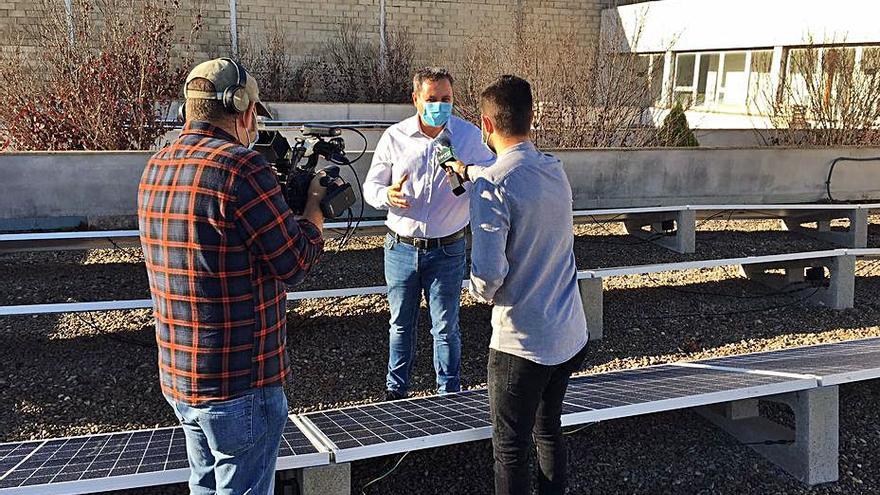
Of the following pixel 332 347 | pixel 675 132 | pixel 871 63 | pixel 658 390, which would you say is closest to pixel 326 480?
pixel 658 390

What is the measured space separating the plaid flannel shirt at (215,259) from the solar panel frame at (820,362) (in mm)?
2808

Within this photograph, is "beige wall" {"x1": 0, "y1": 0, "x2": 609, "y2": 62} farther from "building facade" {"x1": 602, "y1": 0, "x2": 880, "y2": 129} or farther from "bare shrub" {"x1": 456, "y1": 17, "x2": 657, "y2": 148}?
"bare shrub" {"x1": 456, "y1": 17, "x2": 657, "y2": 148}

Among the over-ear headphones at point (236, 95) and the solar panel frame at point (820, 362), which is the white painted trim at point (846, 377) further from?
the over-ear headphones at point (236, 95)

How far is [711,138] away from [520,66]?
3614 mm

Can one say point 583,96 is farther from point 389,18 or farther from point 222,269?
point 389,18

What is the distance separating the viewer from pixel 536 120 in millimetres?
9047

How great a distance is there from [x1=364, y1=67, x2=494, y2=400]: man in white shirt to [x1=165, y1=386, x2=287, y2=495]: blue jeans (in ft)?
5.26

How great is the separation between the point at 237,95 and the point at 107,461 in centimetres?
162

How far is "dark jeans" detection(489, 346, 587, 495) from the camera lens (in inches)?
109

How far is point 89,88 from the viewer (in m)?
7.78

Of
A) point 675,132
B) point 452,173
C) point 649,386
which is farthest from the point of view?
point 675,132

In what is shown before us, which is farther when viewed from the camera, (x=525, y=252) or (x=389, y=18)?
(x=389, y=18)

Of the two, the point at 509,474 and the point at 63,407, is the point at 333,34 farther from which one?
the point at 509,474

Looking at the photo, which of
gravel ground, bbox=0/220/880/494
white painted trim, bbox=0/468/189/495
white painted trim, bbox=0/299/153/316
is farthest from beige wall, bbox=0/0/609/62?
white painted trim, bbox=0/468/189/495
